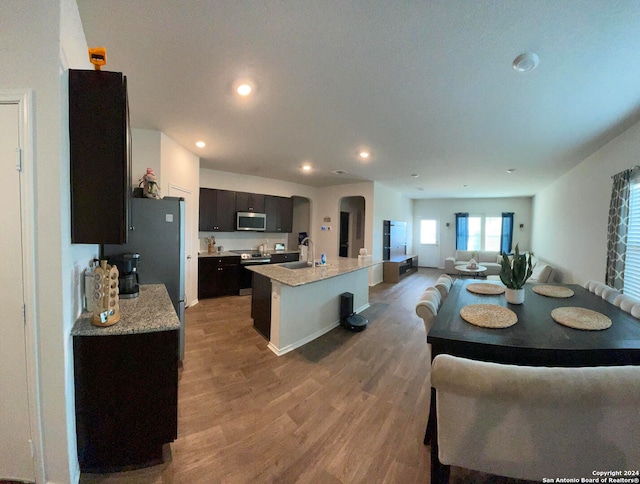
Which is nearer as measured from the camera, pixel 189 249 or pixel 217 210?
pixel 189 249

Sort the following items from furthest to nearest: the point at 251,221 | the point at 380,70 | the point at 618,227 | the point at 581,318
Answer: the point at 251,221 → the point at 618,227 → the point at 380,70 → the point at 581,318

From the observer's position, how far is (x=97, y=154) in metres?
1.27

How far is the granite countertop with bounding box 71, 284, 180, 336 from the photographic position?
1.30 meters

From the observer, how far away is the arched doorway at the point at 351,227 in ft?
25.8

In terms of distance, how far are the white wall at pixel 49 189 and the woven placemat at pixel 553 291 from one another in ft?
12.1

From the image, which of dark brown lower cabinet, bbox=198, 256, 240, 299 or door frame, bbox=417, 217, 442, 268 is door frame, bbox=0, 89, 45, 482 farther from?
door frame, bbox=417, 217, 442, 268

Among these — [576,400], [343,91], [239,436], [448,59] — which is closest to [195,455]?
[239,436]

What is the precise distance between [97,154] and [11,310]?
2.91ft

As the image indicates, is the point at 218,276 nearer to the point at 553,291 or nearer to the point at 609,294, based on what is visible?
the point at 553,291

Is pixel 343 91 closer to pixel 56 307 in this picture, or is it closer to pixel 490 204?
pixel 56 307

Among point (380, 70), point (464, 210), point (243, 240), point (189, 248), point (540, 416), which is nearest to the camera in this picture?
point (540, 416)

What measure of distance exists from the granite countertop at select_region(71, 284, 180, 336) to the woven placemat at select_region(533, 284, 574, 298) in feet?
10.4

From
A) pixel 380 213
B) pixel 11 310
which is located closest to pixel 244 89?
pixel 11 310

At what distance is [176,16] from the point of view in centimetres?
139
